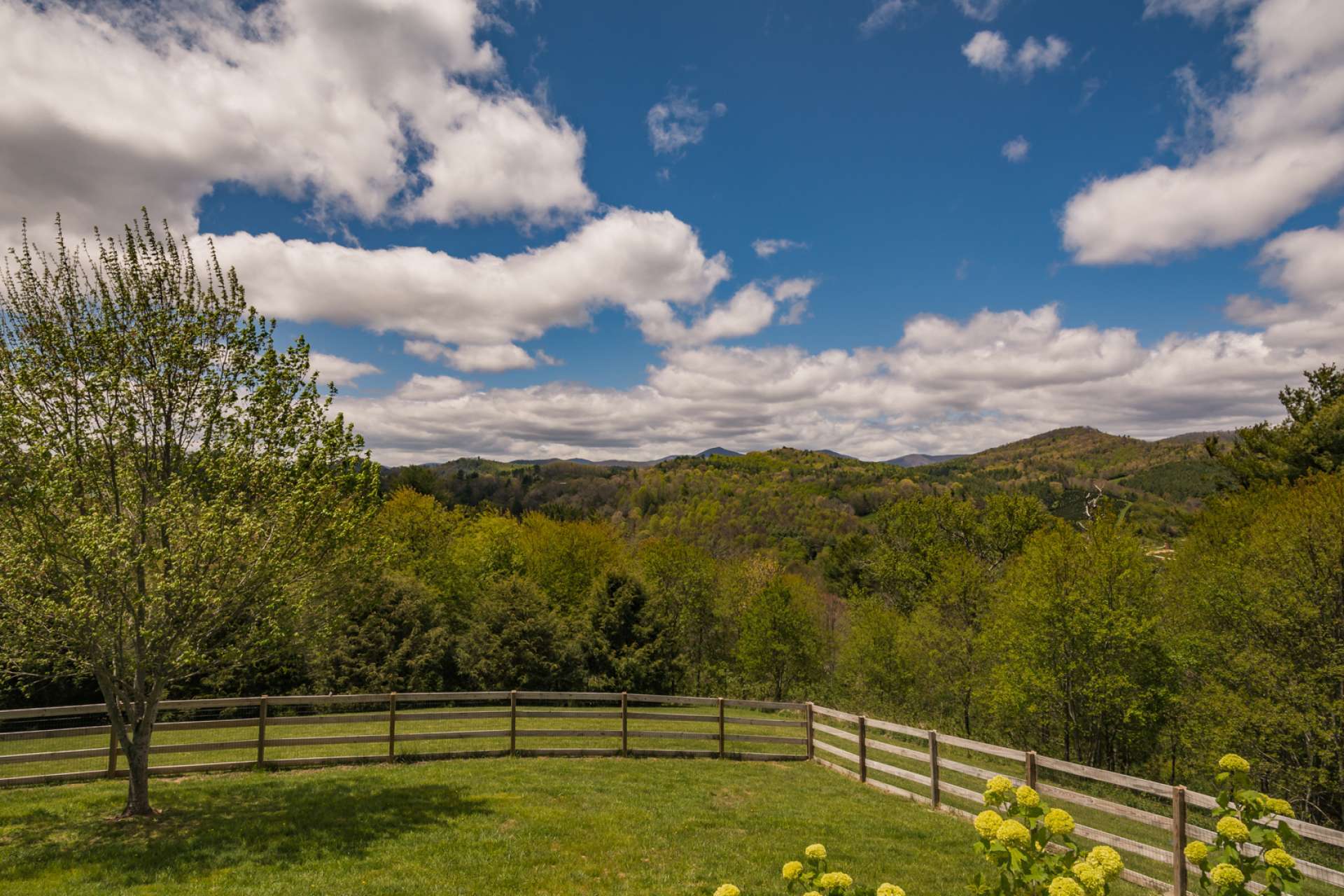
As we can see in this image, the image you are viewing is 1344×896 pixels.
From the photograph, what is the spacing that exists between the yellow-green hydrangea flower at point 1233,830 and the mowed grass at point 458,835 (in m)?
A: 4.86

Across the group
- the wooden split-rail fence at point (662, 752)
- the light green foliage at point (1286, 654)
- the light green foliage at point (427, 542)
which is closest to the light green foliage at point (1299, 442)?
the light green foliage at point (1286, 654)

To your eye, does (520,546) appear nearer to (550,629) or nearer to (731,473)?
(550,629)

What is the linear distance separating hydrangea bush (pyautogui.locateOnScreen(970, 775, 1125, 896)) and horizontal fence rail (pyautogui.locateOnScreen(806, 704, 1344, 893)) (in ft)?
5.13

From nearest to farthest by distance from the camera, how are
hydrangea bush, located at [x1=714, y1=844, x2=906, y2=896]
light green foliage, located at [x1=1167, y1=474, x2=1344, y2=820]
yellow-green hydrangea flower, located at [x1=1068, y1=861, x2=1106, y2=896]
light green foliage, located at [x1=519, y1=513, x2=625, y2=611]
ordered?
hydrangea bush, located at [x1=714, y1=844, x2=906, y2=896]
yellow-green hydrangea flower, located at [x1=1068, y1=861, x2=1106, y2=896]
light green foliage, located at [x1=1167, y1=474, x2=1344, y2=820]
light green foliage, located at [x1=519, y1=513, x2=625, y2=611]

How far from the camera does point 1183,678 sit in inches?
890

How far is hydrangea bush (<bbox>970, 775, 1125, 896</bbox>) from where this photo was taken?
244cm

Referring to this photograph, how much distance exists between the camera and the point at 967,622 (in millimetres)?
31469

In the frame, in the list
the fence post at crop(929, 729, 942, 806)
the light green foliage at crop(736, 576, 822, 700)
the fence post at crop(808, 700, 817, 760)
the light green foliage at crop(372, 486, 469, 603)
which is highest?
the light green foliage at crop(372, 486, 469, 603)

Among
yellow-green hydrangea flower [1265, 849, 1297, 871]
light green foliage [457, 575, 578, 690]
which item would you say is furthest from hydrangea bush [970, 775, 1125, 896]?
light green foliage [457, 575, 578, 690]

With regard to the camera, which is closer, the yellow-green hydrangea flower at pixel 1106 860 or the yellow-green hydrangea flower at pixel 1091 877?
the yellow-green hydrangea flower at pixel 1091 877

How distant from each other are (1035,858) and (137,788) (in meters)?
11.3

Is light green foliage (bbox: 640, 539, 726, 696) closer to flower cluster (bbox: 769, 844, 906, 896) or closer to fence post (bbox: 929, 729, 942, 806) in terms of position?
fence post (bbox: 929, 729, 942, 806)

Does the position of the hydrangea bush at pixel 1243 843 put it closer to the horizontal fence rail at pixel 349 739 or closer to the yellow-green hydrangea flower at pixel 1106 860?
the yellow-green hydrangea flower at pixel 1106 860

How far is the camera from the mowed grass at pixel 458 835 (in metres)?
6.68
